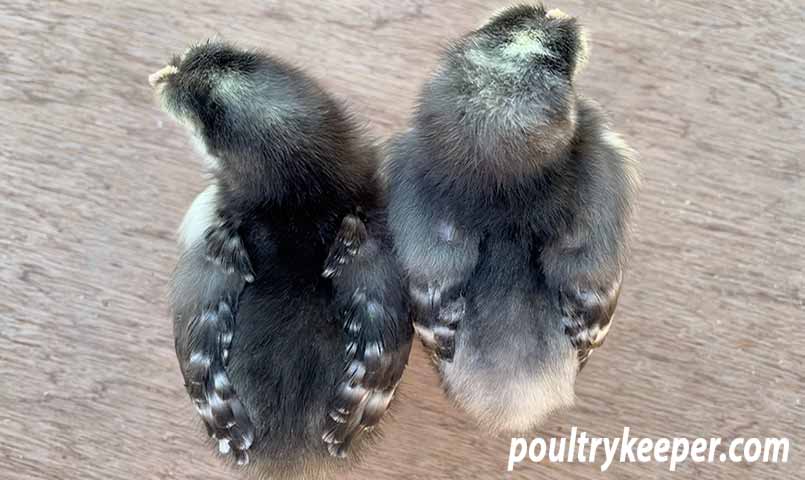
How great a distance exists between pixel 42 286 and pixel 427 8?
34.1 inches

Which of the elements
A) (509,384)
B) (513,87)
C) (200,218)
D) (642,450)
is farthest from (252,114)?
(642,450)

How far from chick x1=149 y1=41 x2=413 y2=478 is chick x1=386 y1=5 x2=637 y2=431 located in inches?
3.0

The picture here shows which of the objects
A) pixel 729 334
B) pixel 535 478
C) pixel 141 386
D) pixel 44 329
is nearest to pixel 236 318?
pixel 141 386

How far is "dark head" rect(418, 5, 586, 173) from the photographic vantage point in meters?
0.84

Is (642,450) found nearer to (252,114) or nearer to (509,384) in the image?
(509,384)

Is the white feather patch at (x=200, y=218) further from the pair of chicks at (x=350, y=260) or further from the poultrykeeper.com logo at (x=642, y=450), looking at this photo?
the poultrykeeper.com logo at (x=642, y=450)

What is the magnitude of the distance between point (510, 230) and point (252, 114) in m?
0.37

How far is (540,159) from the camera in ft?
2.99

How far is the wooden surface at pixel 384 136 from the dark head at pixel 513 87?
422mm

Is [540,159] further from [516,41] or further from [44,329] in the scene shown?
[44,329]

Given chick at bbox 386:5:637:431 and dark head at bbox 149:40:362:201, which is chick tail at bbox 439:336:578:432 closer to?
chick at bbox 386:5:637:431

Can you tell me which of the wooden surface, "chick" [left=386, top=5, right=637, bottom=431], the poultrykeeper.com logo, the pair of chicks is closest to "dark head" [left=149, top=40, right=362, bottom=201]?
the pair of chicks

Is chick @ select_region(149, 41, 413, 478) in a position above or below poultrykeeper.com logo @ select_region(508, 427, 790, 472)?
above

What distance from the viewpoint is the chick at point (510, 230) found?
91 centimetres
